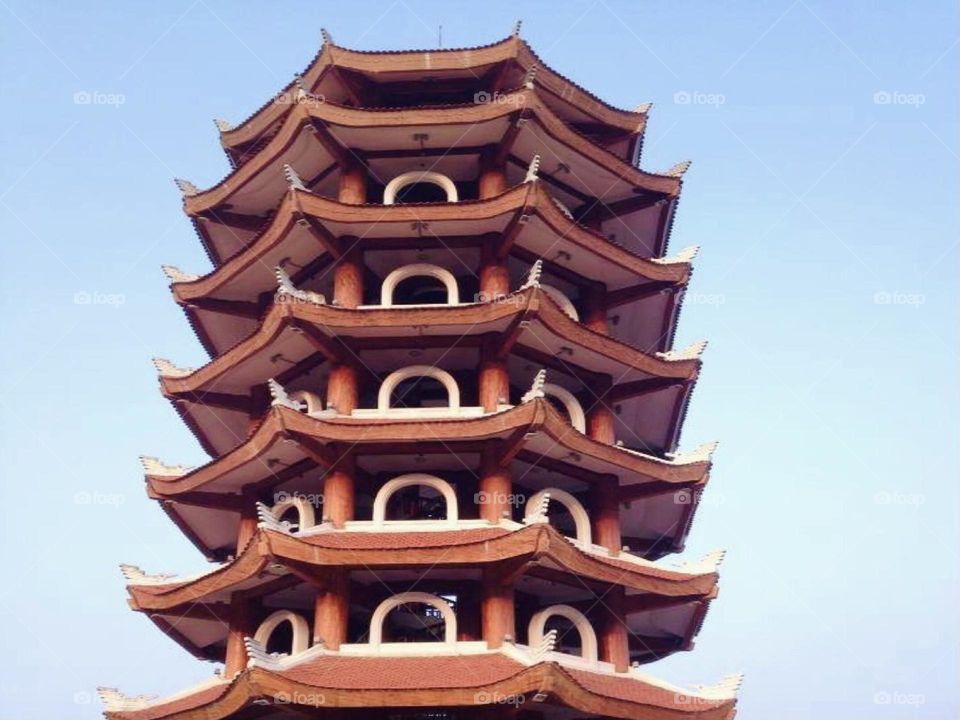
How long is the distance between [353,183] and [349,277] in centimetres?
269

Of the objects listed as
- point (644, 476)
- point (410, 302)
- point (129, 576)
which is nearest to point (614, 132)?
point (410, 302)

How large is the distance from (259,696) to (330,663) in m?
1.65

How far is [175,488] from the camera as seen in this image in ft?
75.4

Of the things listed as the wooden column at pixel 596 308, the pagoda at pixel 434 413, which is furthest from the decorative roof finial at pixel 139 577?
the wooden column at pixel 596 308

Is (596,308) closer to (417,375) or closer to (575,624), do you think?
(417,375)

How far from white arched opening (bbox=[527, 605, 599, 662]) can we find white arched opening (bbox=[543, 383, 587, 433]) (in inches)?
167

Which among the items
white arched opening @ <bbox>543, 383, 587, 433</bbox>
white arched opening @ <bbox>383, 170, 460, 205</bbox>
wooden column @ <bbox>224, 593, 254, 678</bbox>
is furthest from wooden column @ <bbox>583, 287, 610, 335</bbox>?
wooden column @ <bbox>224, 593, 254, 678</bbox>

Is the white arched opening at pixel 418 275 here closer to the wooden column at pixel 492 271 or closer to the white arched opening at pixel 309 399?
the wooden column at pixel 492 271

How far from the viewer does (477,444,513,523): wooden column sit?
66.4 feet

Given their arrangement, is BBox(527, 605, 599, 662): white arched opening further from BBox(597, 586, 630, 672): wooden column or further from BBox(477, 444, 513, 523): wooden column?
BBox(477, 444, 513, 523): wooden column

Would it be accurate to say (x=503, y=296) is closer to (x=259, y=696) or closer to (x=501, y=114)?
(x=501, y=114)

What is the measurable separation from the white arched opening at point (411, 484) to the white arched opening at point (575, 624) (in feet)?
8.23

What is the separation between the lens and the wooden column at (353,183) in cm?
2434

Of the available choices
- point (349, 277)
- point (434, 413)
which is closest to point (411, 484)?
point (434, 413)
